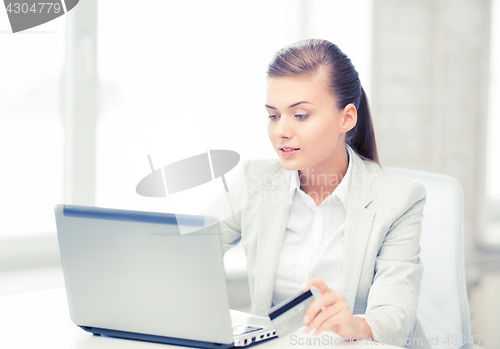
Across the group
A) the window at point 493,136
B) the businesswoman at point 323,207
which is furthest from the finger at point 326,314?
the window at point 493,136

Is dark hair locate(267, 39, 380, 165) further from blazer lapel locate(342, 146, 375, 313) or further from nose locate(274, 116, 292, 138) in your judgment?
blazer lapel locate(342, 146, 375, 313)

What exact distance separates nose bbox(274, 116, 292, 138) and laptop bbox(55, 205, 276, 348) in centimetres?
49

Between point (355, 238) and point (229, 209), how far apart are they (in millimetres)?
354

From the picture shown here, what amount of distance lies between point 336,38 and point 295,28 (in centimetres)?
23

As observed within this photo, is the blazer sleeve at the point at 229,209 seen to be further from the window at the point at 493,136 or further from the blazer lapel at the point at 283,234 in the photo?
the window at the point at 493,136

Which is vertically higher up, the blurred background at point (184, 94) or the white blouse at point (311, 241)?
the blurred background at point (184, 94)

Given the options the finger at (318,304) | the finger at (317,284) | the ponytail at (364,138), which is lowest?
the finger at (318,304)

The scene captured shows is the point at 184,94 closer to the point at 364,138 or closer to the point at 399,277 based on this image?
the point at 364,138

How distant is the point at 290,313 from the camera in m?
0.73

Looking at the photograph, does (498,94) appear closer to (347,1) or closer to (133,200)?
Answer: (347,1)

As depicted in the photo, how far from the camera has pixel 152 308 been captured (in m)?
0.76

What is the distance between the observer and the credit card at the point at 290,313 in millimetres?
724

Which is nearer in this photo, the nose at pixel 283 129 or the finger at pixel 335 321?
the finger at pixel 335 321

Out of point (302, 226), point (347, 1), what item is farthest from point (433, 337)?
point (347, 1)
